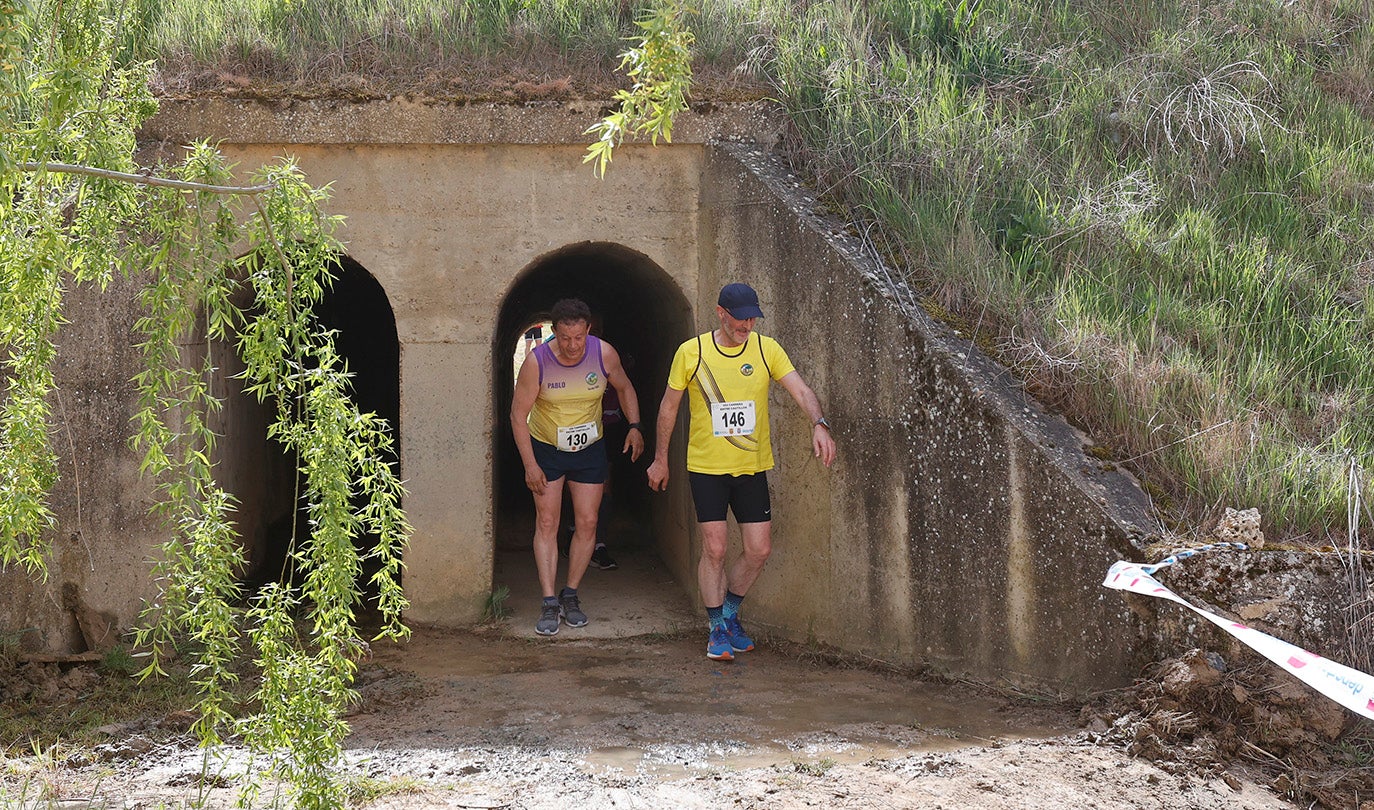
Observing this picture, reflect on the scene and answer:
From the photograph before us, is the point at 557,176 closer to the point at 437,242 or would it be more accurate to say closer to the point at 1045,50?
the point at 437,242

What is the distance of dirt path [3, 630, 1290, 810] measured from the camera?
13.5 ft

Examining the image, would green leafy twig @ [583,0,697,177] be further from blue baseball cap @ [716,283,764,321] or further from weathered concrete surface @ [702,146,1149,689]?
weathered concrete surface @ [702,146,1149,689]

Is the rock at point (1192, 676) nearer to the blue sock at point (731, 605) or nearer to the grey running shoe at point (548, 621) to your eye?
the blue sock at point (731, 605)

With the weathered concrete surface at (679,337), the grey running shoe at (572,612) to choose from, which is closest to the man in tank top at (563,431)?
the grey running shoe at (572,612)

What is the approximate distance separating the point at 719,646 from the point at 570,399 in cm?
164

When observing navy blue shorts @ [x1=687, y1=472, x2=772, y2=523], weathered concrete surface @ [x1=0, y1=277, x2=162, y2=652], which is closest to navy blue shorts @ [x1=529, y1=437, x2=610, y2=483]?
navy blue shorts @ [x1=687, y1=472, x2=772, y2=523]

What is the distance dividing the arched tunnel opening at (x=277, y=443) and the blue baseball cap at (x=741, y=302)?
186 centimetres

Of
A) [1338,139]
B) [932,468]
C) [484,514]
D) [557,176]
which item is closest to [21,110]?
[557,176]

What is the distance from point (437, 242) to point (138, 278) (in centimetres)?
171

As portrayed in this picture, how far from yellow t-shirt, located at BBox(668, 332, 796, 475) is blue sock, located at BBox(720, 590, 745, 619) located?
73 cm

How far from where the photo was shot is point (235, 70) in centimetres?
692

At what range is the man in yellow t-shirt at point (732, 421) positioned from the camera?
229 inches

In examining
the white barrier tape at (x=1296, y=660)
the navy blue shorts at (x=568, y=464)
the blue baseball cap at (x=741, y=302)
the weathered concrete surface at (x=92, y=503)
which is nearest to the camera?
the white barrier tape at (x=1296, y=660)

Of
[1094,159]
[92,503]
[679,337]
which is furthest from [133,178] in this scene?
[1094,159]
